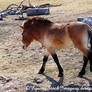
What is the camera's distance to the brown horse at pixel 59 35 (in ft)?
17.5

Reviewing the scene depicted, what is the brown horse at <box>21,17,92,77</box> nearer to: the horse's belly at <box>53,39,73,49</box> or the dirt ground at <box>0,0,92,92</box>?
the horse's belly at <box>53,39,73,49</box>

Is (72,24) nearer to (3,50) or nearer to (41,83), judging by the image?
(41,83)

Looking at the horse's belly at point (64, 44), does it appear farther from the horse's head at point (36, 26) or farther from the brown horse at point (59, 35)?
the horse's head at point (36, 26)

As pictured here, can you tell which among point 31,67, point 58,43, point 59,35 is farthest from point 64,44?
point 31,67

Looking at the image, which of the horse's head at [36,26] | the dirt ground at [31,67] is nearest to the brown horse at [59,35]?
the horse's head at [36,26]

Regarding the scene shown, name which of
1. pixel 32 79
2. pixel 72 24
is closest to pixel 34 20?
pixel 72 24

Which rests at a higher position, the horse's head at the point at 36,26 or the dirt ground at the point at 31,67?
the horse's head at the point at 36,26

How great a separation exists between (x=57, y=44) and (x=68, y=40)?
1.08 feet

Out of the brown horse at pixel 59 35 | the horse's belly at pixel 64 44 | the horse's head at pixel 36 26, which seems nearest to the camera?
the brown horse at pixel 59 35

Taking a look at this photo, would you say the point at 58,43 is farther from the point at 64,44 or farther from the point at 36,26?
the point at 36,26

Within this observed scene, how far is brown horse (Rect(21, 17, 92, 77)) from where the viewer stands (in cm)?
534

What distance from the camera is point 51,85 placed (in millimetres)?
5289

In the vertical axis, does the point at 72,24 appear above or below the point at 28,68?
above

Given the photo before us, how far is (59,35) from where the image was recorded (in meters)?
5.60
